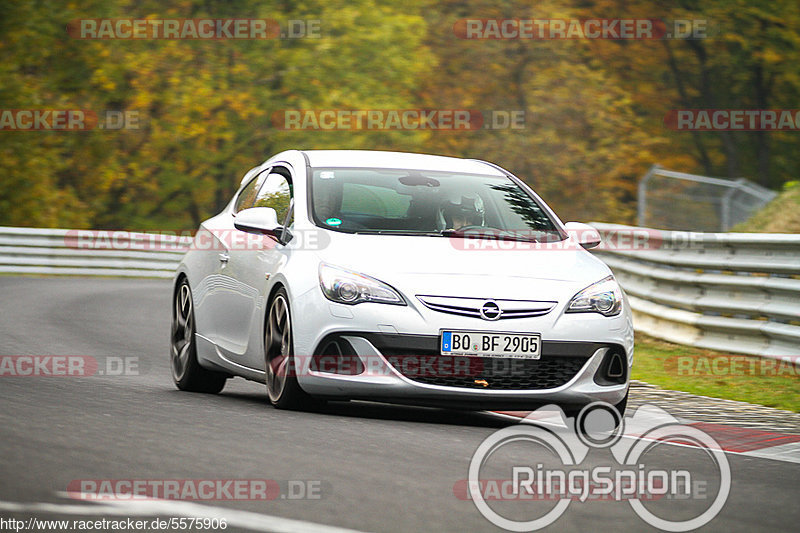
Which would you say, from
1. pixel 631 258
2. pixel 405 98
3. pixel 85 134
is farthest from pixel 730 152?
pixel 631 258

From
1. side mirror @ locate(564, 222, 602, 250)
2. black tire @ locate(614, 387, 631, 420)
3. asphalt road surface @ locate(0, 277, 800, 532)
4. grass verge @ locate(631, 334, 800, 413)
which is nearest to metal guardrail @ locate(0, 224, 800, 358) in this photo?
grass verge @ locate(631, 334, 800, 413)

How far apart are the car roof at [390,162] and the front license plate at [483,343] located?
2.03 metres

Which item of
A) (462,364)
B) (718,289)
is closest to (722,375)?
(718,289)

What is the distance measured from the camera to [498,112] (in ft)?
162

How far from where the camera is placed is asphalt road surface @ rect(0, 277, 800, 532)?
17.0 feet

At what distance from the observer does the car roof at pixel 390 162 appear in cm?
965

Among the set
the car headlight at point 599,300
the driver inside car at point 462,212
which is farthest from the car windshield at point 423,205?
the car headlight at point 599,300

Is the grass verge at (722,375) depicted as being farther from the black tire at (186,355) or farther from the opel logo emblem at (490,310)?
the black tire at (186,355)

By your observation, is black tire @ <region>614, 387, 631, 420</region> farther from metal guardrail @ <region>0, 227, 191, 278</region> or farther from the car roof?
metal guardrail @ <region>0, 227, 191, 278</region>

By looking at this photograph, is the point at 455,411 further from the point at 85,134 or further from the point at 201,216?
the point at 201,216

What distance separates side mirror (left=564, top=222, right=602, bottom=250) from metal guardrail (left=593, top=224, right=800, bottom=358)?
10.4 feet

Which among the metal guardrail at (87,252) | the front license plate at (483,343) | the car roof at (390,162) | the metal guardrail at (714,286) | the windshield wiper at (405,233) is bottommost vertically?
the metal guardrail at (87,252)

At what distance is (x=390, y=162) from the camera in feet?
32.0

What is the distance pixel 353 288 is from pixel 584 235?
1926mm
